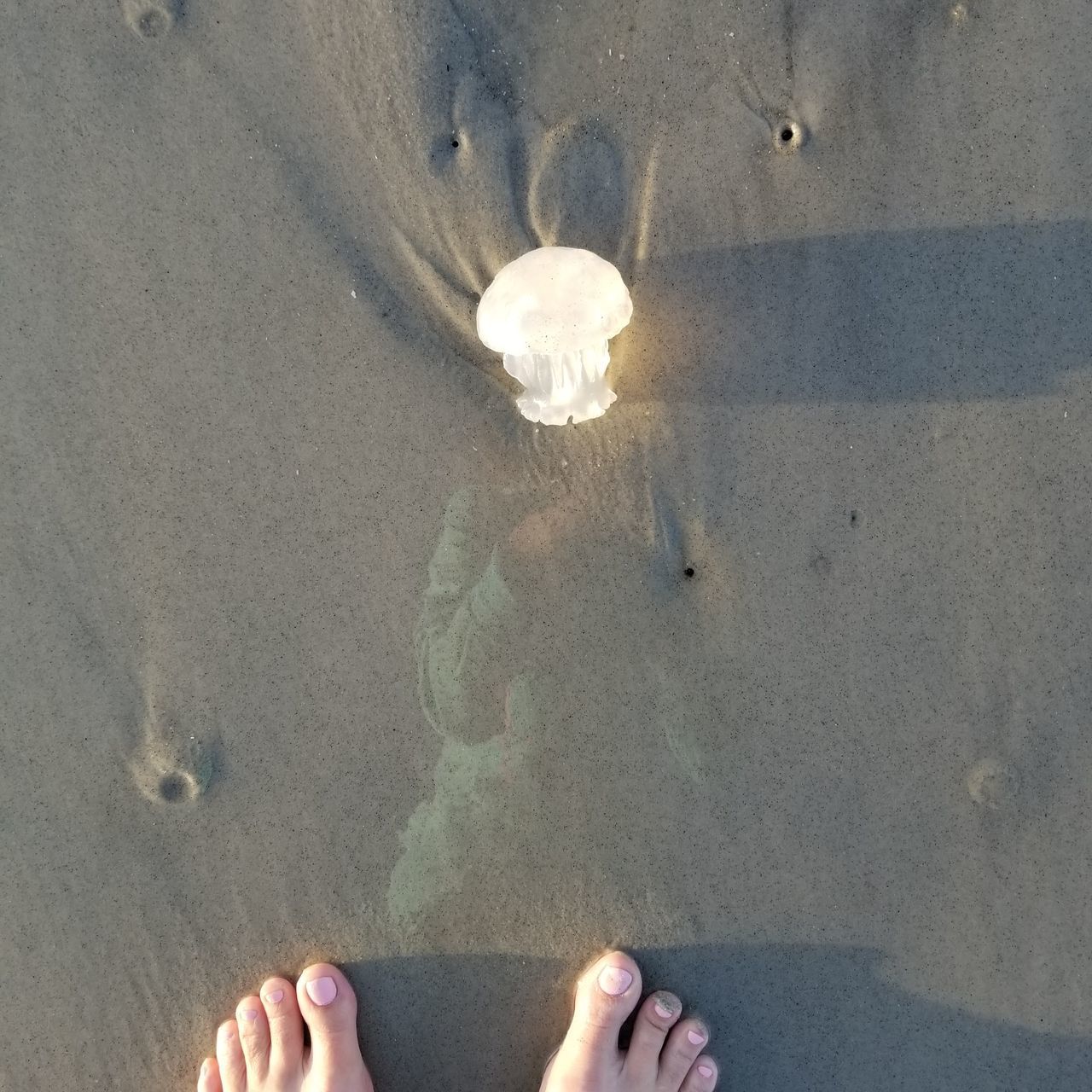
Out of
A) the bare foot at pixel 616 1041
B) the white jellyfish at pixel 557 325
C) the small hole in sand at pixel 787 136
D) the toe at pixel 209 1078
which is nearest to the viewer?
the white jellyfish at pixel 557 325

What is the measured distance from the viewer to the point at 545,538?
8.09 feet

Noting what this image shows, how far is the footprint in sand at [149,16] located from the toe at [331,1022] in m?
2.73

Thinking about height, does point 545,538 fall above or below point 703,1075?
above

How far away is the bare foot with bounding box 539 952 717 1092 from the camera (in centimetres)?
247

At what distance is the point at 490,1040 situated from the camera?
2.52 m

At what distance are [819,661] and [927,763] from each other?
43cm

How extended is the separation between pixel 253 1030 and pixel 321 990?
0.28 m

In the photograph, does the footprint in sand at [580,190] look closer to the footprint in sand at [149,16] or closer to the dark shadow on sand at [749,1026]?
the footprint in sand at [149,16]

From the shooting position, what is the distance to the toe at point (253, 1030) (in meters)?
2.54

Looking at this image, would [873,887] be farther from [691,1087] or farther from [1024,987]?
[691,1087]

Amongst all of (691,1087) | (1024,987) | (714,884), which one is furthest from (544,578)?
(1024,987)

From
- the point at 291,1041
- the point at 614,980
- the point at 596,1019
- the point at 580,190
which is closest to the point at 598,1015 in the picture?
the point at 596,1019

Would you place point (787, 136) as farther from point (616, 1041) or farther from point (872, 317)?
point (616, 1041)

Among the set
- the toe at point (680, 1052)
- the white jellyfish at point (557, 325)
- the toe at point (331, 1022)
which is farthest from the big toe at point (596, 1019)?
the white jellyfish at point (557, 325)
